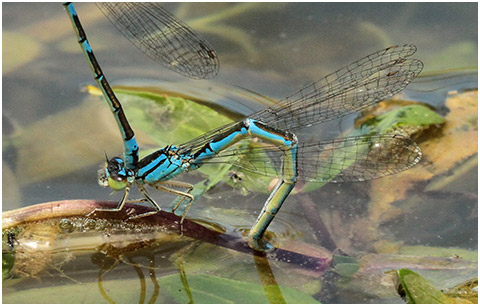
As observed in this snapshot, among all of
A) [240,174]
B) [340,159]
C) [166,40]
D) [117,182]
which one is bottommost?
[117,182]

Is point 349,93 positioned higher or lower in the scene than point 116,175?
higher

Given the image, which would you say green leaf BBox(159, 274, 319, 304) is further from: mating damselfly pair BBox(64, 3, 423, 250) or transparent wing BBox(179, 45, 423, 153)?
transparent wing BBox(179, 45, 423, 153)

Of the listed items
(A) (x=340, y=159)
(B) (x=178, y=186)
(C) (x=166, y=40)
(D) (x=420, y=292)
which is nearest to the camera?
(D) (x=420, y=292)

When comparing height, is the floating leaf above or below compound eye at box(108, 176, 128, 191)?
below

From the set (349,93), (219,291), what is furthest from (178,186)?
(349,93)

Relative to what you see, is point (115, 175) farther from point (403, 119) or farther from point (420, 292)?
point (403, 119)

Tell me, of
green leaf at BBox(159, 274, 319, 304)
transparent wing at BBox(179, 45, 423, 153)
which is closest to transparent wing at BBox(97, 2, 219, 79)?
transparent wing at BBox(179, 45, 423, 153)

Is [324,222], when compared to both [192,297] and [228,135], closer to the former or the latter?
[228,135]
